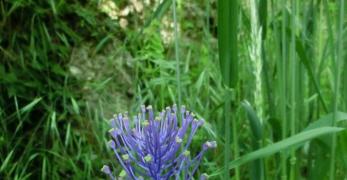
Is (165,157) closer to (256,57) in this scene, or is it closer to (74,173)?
(256,57)

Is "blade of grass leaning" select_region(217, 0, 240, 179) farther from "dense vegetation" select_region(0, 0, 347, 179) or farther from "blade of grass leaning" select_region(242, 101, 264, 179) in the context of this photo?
"dense vegetation" select_region(0, 0, 347, 179)

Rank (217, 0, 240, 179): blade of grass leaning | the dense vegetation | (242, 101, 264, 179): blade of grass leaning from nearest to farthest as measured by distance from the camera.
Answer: (217, 0, 240, 179): blade of grass leaning
(242, 101, 264, 179): blade of grass leaning
the dense vegetation

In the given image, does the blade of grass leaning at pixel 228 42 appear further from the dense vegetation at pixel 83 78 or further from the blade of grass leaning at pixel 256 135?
the dense vegetation at pixel 83 78

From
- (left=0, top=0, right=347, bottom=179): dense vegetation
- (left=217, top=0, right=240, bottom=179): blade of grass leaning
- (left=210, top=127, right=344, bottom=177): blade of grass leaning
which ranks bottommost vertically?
(left=0, top=0, right=347, bottom=179): dense vegetation

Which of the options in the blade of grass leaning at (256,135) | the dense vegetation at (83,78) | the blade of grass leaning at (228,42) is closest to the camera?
A: the blade of grass leaning at (228,42)

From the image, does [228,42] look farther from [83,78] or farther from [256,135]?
[83,78]

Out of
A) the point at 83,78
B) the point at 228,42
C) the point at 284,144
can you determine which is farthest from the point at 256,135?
the point at 83,78

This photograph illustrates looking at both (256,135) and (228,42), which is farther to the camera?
(256,135)

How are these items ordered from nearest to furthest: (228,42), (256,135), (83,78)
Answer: (228,42)
(256,135)
(83,78)

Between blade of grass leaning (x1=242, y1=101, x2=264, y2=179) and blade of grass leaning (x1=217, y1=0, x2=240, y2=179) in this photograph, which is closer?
blade of grass leaning (x1=217, y1=0, x2=240, y2=179)

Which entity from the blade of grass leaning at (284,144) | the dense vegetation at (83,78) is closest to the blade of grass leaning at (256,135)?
the blade of grass leaning at (284,144)

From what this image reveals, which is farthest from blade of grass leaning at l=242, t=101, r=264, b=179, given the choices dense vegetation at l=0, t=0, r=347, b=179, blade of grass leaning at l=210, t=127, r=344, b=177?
dense vegetation at l=0, t=0, r=347, b=179
